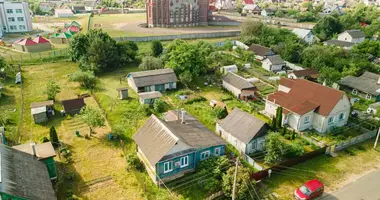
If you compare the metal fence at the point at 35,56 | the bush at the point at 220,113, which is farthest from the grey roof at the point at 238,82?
the metal fence at the point at 35,56

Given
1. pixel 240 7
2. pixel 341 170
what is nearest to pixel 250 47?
pixel 341 170

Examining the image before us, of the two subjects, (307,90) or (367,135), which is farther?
(307,90)

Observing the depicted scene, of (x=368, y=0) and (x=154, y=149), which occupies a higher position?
(x=368, y=0)

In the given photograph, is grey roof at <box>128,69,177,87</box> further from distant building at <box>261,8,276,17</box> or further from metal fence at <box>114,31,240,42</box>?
distant building at <box>261,8,276,17</box>

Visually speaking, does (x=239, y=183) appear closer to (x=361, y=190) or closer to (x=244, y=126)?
(x=244, y=126)

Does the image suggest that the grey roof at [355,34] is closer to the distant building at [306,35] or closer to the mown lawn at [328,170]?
the distant building at [306,35]

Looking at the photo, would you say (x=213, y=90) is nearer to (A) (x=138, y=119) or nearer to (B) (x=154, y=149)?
(A) (x=138, y=119)

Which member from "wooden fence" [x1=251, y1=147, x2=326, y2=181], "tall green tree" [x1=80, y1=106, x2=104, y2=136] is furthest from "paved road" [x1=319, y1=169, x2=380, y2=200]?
"tall green tree" [x1=80, y1=106, x2=104, y2=136]

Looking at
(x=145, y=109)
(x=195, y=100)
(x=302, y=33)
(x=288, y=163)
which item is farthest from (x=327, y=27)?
(x=288, y=163)
